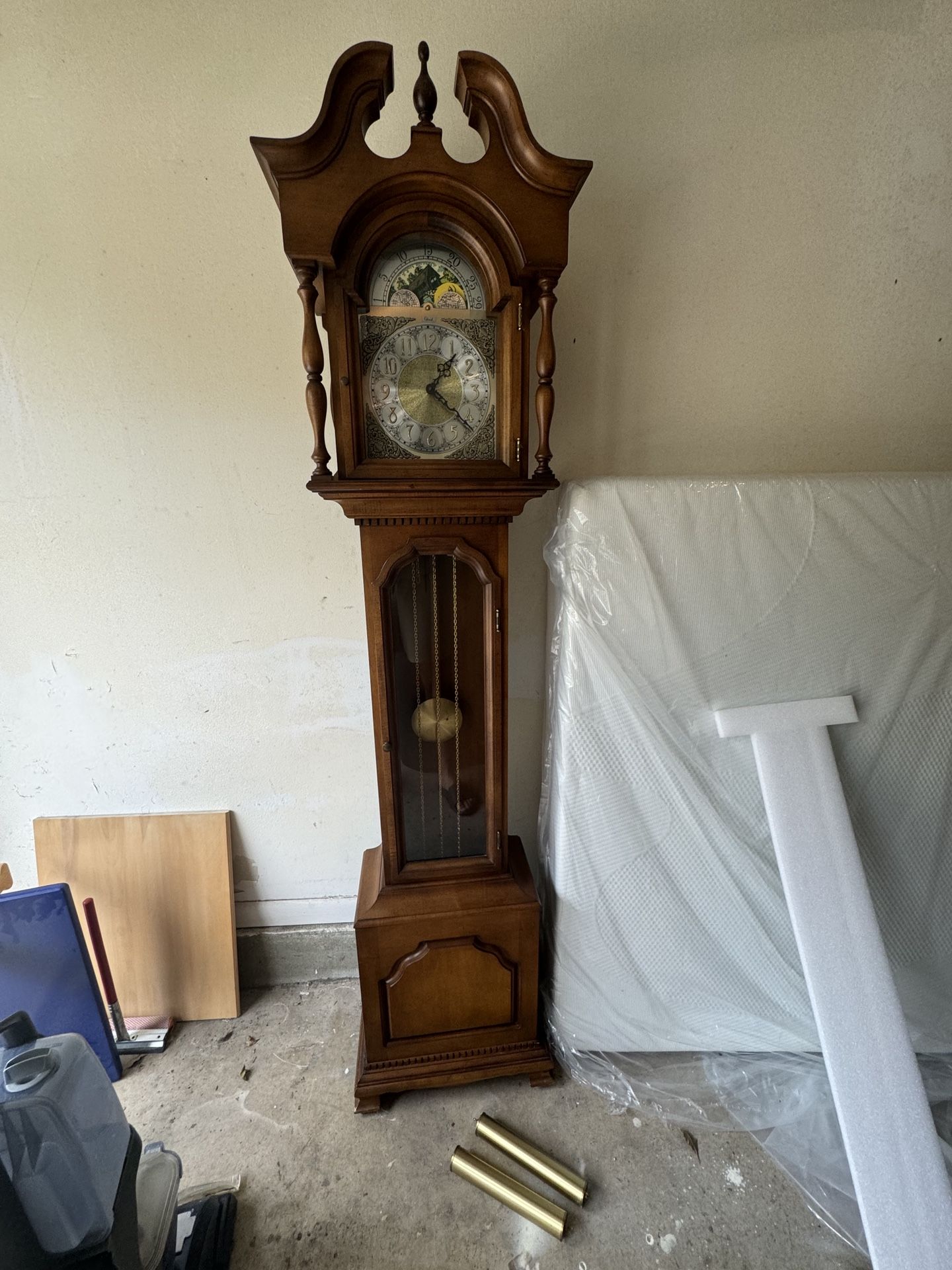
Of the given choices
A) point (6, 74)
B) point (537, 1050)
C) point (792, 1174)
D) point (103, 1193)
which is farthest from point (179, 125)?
point (792, 1174)

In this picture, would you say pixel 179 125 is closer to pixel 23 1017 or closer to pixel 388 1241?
pixel 23 1017

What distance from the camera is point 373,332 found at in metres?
0.81

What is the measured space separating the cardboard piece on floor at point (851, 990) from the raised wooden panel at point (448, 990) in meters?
0.54

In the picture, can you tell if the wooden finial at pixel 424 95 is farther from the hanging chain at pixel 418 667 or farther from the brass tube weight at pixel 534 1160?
the brass tube weight at pixel 534 1160

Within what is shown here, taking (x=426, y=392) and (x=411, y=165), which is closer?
(x=411, y=165)

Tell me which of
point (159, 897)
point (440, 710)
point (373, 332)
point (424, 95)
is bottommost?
point (159, 897)

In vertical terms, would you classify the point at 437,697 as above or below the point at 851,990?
above

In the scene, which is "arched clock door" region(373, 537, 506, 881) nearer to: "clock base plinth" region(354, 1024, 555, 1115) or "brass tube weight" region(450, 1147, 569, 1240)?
"clock base plinth" region(354, 1024, 555, 1115)

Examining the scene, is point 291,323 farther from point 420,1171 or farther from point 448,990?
point 420,1171

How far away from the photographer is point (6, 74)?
860 millimetres

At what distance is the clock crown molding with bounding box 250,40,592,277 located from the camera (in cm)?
69

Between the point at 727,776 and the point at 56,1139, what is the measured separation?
107 cm

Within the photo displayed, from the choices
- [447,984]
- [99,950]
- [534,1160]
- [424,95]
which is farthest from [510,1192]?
[424,95]

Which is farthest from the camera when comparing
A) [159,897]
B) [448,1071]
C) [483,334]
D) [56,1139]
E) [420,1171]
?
[159,897]
